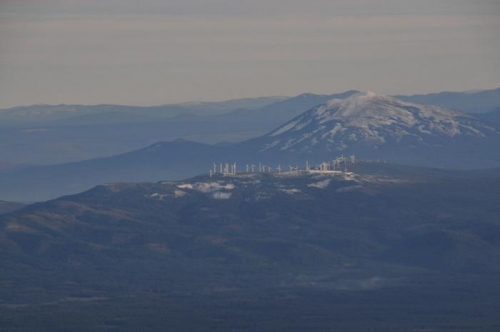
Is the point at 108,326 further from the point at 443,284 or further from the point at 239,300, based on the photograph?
the point at 443,284

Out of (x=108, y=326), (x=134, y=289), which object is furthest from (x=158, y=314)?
(x=134, y=289)

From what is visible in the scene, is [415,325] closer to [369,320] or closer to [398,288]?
[369,320]

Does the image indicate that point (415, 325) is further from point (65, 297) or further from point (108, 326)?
point (65, 297)

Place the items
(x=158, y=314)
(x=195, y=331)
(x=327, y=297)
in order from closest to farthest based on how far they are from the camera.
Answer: (x=195, y=331) < (x=158, y=314) < (x=327, y=297)

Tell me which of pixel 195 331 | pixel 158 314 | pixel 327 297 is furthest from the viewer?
pixel 327 297

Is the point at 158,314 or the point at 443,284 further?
the point at 443,284

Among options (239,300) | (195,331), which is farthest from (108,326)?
(239,300)

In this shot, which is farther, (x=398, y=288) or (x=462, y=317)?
(x=398, y=288)
